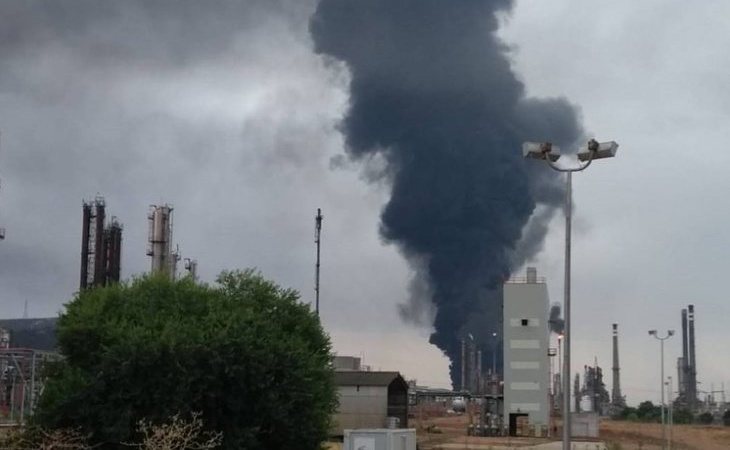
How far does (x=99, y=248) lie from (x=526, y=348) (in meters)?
41.1

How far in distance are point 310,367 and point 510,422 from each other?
5629 centimetres

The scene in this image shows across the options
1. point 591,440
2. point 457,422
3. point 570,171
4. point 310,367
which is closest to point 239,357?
point 310,367

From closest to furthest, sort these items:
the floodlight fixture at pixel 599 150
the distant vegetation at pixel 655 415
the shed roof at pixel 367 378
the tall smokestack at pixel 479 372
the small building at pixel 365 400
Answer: the floodlight fixture at pixel 599 150, the small building at pixel 365 400, the shed roof at pixel 367 378, the tall smokestack at pixel 479 372, the distant vegetation at pixel 655 415

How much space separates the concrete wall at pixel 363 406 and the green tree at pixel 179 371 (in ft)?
73.3

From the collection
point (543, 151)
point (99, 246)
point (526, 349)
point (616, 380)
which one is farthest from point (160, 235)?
point (616, 380)

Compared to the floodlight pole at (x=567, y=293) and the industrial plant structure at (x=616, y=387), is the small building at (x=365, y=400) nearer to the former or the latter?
the floodlight pole at (x=567, y=293)

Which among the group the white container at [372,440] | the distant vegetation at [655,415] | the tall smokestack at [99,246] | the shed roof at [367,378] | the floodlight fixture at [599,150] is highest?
the tall smokestack at [99,246]

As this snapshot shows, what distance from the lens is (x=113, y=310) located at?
3634cm

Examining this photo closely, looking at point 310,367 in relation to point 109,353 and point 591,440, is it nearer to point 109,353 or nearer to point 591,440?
point 109,353

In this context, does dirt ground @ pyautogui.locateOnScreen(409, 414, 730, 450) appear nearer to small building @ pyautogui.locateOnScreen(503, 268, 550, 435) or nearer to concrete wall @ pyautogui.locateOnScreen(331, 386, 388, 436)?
concrete wall @ pyautogui.locateOnScreen(331, 386, 388, 436)

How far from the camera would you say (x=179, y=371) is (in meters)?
32.8

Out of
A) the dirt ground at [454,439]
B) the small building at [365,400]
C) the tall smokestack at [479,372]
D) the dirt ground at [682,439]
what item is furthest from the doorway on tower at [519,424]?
the small building at [365,400]

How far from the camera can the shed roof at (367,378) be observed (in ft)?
200

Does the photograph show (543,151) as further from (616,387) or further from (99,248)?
(616,387)
